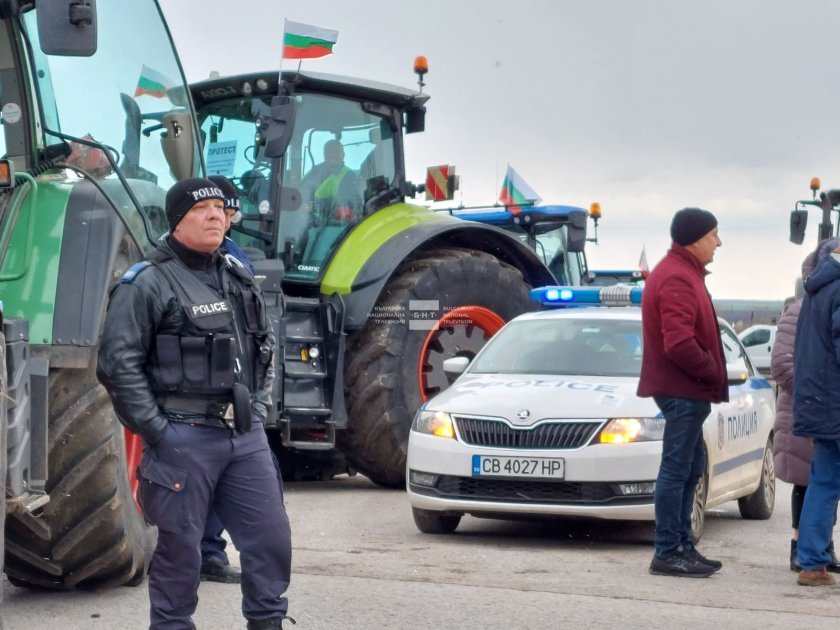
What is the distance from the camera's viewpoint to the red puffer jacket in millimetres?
7367

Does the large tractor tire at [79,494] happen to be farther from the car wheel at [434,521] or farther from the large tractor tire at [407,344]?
the large tractor tire at [407,344]

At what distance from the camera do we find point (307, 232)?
10977mm

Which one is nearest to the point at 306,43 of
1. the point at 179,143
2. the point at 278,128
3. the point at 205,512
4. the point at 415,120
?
the point at 278,128

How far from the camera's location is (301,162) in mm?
10945

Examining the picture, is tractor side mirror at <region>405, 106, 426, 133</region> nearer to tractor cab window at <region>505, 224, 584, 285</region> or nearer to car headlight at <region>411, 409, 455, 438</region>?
car headlight at <region>411, 409, 455, 438</region>

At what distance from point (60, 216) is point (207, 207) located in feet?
4.13

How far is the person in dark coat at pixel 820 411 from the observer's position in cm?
720

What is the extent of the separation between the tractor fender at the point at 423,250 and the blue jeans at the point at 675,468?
3541mm

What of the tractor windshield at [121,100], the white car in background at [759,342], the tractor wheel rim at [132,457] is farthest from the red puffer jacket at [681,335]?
the white car in background at [759,342]

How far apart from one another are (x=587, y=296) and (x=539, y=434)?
3371 mm

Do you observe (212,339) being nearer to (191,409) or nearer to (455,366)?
(191,409)

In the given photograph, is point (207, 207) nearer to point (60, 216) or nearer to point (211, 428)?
point (211, 428)

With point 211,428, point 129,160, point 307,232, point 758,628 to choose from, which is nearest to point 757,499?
point 307,232

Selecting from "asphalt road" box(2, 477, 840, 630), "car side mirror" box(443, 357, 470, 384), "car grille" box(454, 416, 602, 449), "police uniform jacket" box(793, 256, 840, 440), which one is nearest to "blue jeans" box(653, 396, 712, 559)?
"asphalt road" box(2, 477, 840, 630)
